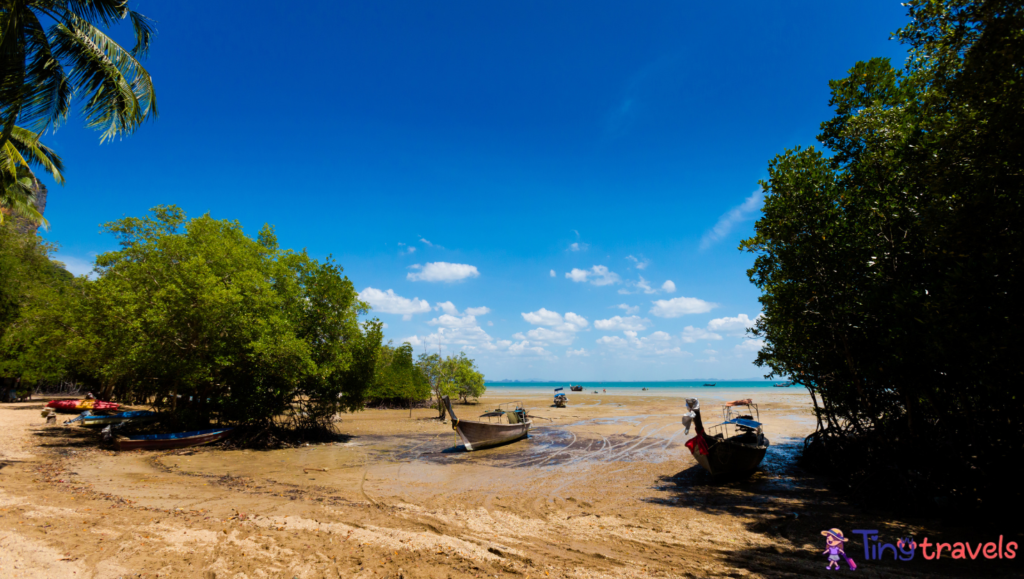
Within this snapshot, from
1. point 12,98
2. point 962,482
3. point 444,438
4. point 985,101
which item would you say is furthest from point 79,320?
point 962,482

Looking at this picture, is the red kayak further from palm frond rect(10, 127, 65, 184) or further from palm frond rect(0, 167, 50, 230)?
palm frond rect(10, 127, 65, 184)

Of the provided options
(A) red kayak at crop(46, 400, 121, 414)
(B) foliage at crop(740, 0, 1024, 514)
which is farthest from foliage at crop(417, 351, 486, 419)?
(B) foliage at crop(740, 0, 1024, 514)

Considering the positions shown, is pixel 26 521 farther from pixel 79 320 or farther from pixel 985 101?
pixel 985 101

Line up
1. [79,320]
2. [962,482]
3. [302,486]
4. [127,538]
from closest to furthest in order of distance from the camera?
[127,538], [962,482], [302,486], [79,320]

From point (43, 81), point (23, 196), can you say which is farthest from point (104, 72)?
point (23, 196)

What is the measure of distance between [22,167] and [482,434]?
71.8ft

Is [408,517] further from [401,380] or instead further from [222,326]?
[401,380]

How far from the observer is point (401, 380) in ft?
134

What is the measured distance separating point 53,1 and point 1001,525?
→ 22976 millimetres

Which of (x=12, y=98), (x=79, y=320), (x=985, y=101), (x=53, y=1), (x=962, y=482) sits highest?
(x=53, y=1)

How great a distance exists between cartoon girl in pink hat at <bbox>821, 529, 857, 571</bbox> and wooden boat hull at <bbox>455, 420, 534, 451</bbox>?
1331 cm

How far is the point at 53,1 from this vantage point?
9.09m

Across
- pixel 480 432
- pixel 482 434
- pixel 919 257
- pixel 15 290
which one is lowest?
pixel 482 434

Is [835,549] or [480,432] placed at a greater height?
[835,549]
